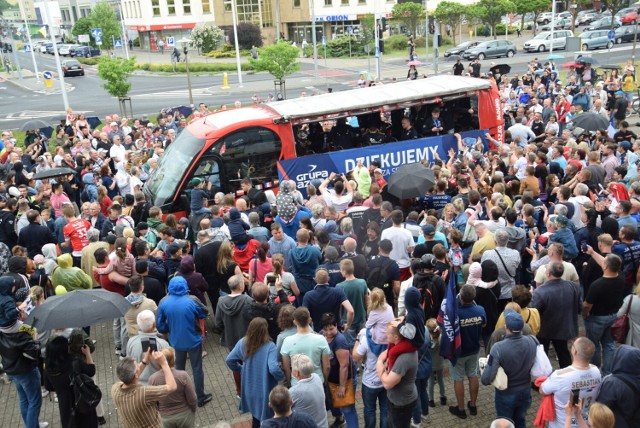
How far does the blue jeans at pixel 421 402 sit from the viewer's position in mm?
6926

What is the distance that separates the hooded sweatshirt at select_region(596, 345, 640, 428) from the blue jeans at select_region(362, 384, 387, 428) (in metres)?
2.16

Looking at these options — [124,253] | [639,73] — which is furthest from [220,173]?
[639,73]

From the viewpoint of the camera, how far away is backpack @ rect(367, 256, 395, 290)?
8.08m

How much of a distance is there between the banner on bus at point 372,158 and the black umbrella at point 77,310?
6981 millimetres

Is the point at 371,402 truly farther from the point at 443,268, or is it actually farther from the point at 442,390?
the point at 443,268

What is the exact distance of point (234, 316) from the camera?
736 cm

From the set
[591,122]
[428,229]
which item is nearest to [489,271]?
[428,229]

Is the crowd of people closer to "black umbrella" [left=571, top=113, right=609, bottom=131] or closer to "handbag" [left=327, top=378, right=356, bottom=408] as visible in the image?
"handbag" [left=327, top=378, right=356, bottom=408]

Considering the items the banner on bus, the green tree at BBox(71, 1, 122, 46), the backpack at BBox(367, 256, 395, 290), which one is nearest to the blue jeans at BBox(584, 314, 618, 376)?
the backpack at BBox(367, 256, 395, 290)

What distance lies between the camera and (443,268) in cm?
781

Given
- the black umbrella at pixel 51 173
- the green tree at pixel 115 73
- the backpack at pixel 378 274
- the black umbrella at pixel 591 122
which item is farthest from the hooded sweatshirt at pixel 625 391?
the green tree at pixel 115 73

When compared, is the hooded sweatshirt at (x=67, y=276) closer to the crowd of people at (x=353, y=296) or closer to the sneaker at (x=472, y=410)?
the crowd of people at (x=353, y=296)

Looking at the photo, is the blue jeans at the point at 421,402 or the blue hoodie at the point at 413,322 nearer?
the blue hoodie at the point at 413,322

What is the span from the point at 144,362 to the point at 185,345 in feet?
4.68
